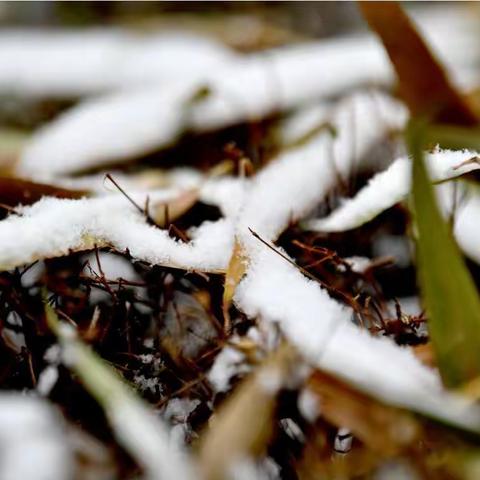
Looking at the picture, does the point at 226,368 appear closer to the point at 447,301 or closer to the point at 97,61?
the point at 447,301

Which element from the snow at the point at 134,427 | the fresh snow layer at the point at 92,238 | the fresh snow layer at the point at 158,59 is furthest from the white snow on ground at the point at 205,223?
the fresh snow layer at the point at 158,59

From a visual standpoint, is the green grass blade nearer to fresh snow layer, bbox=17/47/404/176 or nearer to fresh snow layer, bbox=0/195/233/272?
fresh snow layer, bbox=0/195/233/272

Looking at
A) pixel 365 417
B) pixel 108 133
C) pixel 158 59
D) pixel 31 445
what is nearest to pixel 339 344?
pixel 365 417

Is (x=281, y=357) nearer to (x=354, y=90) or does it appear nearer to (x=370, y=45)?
(x=354, y=90)

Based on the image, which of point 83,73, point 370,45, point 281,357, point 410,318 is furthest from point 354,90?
point 281,357

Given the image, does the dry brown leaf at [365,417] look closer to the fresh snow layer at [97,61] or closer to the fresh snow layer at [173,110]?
the fresh snow layer at [173,110]

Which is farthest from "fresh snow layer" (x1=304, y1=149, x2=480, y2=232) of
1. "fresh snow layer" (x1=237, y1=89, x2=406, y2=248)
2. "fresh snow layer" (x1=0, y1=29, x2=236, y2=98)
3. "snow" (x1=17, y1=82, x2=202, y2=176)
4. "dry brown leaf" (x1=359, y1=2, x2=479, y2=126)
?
"fresh snow layer" (x1=0, y1=29, x2=236, y2=98)
